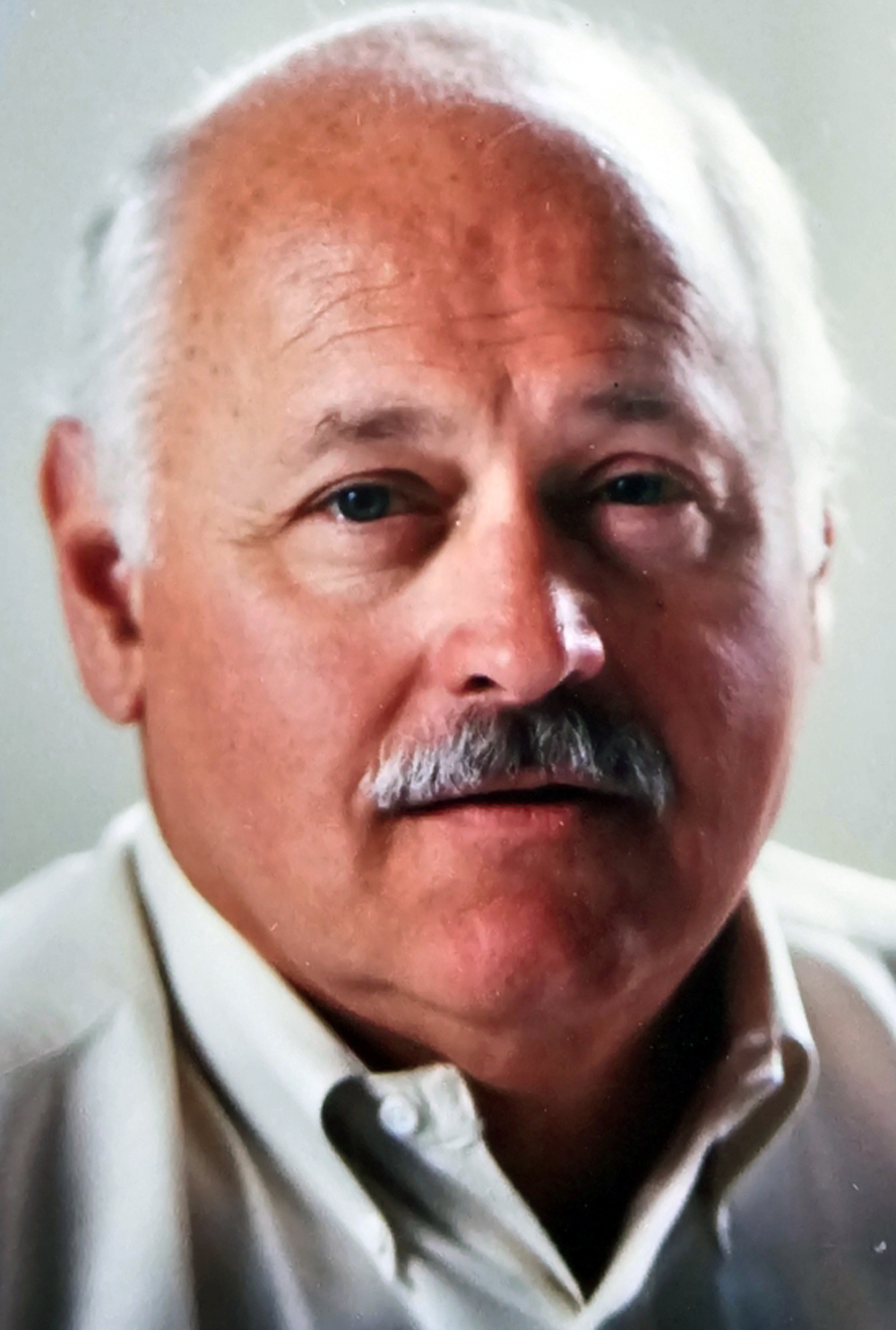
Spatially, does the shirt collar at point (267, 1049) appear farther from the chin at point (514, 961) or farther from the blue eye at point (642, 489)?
the blue eye at point (642, 489)

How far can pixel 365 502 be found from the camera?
0.64 m

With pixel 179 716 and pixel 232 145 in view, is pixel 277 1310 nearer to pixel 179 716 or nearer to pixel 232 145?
pixel 179 716

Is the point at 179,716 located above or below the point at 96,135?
below

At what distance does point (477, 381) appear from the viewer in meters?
0.61

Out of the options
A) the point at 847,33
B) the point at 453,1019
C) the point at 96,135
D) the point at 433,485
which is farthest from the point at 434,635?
the point at 847,33

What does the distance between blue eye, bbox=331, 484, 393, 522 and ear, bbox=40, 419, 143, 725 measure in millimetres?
117

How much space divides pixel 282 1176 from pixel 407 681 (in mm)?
269

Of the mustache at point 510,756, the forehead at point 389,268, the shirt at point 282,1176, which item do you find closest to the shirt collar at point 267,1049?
the shirt at point 282,1176

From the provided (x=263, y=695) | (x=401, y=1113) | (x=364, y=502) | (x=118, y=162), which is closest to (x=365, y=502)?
(x=364, y=502)

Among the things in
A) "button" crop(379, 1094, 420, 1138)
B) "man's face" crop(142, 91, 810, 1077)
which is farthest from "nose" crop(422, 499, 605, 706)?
"button" crop(379, 1094, 420, 1138)

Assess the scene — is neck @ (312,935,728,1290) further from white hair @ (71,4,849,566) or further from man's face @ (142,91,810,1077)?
white hair @ (71,4,849,566)

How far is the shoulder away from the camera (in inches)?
25.5

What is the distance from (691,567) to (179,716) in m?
0.28

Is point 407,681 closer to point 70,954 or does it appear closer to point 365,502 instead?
point 365,502
